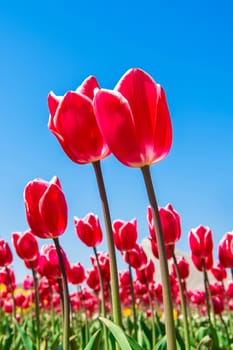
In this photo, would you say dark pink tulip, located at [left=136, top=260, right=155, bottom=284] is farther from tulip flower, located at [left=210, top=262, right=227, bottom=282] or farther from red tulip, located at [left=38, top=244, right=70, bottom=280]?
red tulip, located at [left=38, top=244, right=70, bottom=280]

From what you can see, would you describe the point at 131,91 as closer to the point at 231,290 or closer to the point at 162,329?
the point at 162,329

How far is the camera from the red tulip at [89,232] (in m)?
3.35

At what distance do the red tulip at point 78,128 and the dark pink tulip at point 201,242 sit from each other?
2482 mm

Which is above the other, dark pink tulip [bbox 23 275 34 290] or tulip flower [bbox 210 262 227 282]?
dark pink tulip [bbox 23 275 34 290]

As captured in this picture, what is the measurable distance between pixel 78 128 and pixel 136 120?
1.39 feet

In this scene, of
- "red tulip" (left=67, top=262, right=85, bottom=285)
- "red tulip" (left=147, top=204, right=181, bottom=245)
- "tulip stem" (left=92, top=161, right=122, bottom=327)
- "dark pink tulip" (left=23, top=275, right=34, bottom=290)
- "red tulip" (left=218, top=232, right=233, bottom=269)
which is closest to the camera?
"tulip stem" (left=92, top=161, right=122, bottom=327)

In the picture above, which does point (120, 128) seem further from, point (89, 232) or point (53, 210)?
point (89, 232)

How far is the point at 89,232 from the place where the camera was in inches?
132

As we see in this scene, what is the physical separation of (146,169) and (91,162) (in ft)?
Result: 1.56

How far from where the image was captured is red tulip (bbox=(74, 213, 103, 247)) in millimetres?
3350

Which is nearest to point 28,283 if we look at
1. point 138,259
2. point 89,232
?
point 138,259

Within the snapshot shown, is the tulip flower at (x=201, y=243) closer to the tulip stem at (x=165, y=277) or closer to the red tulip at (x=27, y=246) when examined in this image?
the red tulip at (x=27, y=246)

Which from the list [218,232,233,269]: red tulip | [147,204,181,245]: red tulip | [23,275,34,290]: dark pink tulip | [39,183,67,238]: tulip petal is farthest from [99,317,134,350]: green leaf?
[23,275,34,290]: dark pink tulip

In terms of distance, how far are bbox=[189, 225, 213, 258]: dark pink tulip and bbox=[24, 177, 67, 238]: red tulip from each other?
2.10 meters
